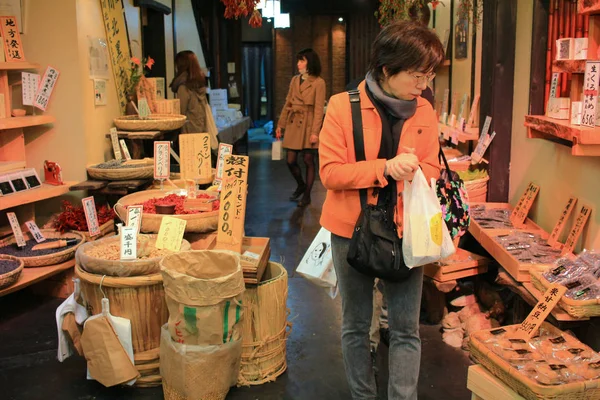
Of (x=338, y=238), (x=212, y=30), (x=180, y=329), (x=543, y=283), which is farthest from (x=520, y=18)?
(x=212, y=30)

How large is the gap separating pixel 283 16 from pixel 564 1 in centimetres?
1069

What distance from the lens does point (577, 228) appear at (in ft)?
12.8

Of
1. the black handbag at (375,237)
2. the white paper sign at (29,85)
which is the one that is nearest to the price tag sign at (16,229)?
the white paper sign at (29,85)

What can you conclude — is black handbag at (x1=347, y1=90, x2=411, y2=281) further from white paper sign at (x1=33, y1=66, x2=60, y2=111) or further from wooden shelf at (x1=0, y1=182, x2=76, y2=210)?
white paper sign at (x1=33, y1=66, x2=60, y2=111)

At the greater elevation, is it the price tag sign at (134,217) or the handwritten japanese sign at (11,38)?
the handwritten japanese sign at (11,38)

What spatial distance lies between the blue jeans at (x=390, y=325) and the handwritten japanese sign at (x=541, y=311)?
0.62 metres

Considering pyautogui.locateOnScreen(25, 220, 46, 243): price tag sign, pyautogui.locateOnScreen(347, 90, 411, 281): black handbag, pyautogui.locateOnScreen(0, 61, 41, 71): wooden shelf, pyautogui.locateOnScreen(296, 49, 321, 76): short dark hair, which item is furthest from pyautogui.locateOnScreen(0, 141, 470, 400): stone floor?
pyautogui.locateOnScreen(296, 49, 321, 76): short dark hair

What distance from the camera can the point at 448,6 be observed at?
7.18 metres

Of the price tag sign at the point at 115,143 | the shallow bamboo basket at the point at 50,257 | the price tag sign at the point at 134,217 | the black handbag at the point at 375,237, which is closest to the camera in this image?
the black handbag at the point at 375,237

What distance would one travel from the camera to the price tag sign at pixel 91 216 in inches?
199

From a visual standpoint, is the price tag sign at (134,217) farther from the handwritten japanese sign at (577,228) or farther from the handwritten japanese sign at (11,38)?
the handwritten japanese sign at (577,228)

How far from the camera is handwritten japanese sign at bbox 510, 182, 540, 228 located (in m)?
4.62

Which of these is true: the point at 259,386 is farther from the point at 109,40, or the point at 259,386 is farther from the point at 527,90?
the point at 109,40

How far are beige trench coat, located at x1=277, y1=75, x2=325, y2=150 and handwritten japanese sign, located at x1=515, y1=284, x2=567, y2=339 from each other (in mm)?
5130
